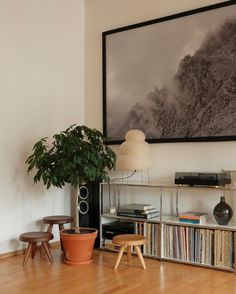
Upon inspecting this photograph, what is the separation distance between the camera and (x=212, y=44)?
3.91m

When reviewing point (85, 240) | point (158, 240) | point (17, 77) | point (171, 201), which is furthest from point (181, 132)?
point (17, 77)

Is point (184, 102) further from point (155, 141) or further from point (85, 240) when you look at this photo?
point (85, 240)

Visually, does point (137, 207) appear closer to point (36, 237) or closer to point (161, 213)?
point (161, 213)

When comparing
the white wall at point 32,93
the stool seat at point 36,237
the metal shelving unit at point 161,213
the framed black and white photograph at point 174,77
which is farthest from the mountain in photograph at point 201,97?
the stool seat at point 36,237

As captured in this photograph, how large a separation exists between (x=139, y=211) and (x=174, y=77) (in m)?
1.42

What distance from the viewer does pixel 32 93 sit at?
4.32 metres

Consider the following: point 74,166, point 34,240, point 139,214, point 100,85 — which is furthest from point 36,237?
point 100,85

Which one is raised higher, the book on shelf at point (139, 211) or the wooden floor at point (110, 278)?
the book on shelf at point (139, 211)

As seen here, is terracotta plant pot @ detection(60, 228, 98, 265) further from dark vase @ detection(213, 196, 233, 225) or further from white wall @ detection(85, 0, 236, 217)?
dark vase @ detection(213, 196, 233, 225)

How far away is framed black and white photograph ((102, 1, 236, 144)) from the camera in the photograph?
151 inches

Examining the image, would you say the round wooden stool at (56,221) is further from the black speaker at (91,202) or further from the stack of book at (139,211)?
the stack of book at (139,211)

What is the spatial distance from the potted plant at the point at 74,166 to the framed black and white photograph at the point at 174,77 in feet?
2.48

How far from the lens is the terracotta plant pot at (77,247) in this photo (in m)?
3.67

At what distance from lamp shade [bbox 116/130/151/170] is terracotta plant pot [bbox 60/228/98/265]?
732 mm
